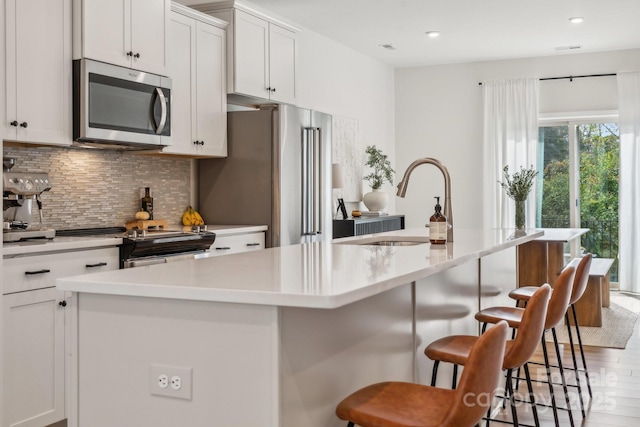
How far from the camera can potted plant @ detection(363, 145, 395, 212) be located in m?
7.13

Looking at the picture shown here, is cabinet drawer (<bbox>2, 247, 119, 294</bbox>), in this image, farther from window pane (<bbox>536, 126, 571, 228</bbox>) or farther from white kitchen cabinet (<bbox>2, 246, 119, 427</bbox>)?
window pane (<bbox>536, 126, 571, 228</bbox>)

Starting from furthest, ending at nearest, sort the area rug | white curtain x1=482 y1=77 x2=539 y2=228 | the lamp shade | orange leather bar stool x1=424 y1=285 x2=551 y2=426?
white curtain x1=482 y1=77 x2=539 y2=228, the lamp shade, the area rug, orange leather bar stool x1=424 y1=285 x2=551 y2=426

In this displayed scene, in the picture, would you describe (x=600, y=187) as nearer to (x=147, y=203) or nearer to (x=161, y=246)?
(x=147, y=203)

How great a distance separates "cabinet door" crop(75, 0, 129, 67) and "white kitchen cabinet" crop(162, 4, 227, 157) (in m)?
0.43

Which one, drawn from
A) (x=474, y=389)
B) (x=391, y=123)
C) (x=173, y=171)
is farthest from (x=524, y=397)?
(x=391, y=123)

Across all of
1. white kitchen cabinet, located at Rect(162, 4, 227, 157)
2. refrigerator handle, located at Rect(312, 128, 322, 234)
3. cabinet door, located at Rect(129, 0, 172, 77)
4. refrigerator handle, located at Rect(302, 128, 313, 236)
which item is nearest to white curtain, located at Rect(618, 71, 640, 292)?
refrigerator handle, located at Rect(312, 128, 322, 234)

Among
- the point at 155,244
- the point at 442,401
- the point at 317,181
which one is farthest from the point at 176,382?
the point at 317,181

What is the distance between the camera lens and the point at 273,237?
197 inches

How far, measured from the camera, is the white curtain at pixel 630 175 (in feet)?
24.4

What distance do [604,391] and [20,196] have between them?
11.6ft

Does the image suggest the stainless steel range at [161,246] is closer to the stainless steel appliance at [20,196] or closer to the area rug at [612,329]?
the stainless steel appliance at [20,196]

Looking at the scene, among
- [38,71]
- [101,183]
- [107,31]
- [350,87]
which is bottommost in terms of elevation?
[101,183]

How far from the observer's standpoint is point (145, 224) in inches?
177

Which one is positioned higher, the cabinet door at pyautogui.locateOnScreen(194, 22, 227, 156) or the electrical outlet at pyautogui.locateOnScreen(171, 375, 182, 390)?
the cabinet door at pyautogui.locateOnScreen(194, 22, 227, 156)
